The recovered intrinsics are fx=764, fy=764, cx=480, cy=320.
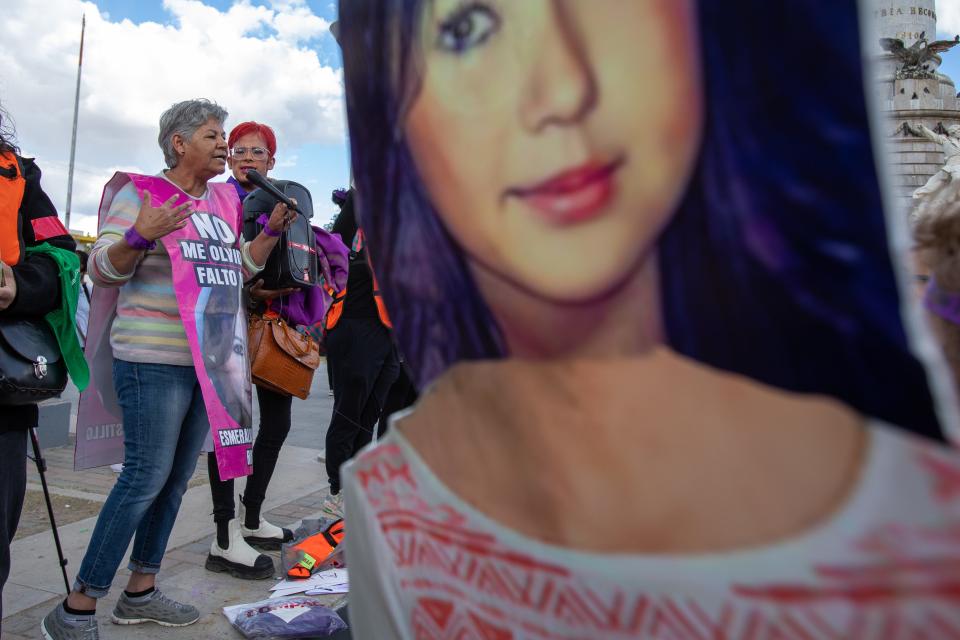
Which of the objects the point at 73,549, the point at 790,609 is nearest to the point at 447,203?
the point at 790,609

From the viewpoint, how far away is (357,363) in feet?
11.6

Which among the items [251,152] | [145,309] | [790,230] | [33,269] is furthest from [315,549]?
[790,230]

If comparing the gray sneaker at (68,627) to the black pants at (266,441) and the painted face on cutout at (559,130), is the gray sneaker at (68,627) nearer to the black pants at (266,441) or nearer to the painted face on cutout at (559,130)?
the black pants at (266,441)

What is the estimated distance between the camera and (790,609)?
25.5 inches

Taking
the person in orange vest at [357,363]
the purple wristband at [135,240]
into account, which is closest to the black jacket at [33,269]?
the purple wristband at [135,240]

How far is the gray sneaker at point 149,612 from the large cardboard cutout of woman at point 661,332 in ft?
6.65

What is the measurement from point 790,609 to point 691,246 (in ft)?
1.09

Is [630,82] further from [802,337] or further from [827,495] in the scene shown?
[827,495]

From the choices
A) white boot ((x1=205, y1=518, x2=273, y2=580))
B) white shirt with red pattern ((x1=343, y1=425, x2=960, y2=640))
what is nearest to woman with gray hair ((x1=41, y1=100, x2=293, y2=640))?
white boot ((x1=205, y1=518, x2=273, y2=580))

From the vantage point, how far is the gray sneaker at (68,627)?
2400 mm

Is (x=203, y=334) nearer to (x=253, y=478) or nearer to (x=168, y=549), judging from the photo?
(x=253, y=478)

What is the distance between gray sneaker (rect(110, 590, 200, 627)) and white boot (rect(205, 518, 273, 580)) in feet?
1.42

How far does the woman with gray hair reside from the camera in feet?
8.00

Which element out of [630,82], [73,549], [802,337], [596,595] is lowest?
[73,549]
